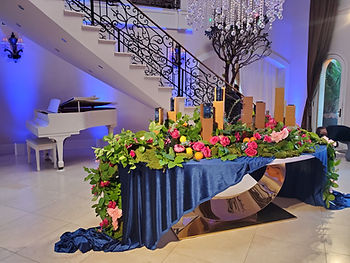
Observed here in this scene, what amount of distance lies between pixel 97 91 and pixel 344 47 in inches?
223

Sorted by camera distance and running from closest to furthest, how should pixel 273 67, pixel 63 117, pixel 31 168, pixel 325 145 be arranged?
pixel 325 145
pixel 63 117
pixel 31 168
pixel 273 67

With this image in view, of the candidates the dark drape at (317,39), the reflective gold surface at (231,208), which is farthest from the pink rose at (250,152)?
the dark drape at (317,39)

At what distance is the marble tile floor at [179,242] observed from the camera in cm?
268

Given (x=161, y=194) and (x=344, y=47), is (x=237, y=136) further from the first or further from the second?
(x=344, y=47)

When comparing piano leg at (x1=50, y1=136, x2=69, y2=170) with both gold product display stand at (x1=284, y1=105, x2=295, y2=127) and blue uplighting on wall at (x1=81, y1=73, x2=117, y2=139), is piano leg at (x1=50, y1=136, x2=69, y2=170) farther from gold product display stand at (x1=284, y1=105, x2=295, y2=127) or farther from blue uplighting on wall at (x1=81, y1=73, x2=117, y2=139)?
gold product display stand at (x1=284, y1=105, x2=295, y2=127)

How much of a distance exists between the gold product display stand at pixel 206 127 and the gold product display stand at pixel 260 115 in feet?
1.96

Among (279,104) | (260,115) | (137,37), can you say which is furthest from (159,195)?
(137,37)

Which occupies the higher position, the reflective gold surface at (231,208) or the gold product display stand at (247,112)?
the gold product display stand at (247,112)

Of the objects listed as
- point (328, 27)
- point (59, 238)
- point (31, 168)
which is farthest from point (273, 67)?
point (59, 238)

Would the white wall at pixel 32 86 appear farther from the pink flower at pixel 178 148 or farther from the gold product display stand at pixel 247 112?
the pink flower at pixel 178 148

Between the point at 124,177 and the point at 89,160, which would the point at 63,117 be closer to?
the point at 89,160

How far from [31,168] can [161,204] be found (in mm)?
3721

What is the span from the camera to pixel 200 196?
2.76m

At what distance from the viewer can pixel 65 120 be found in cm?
519
